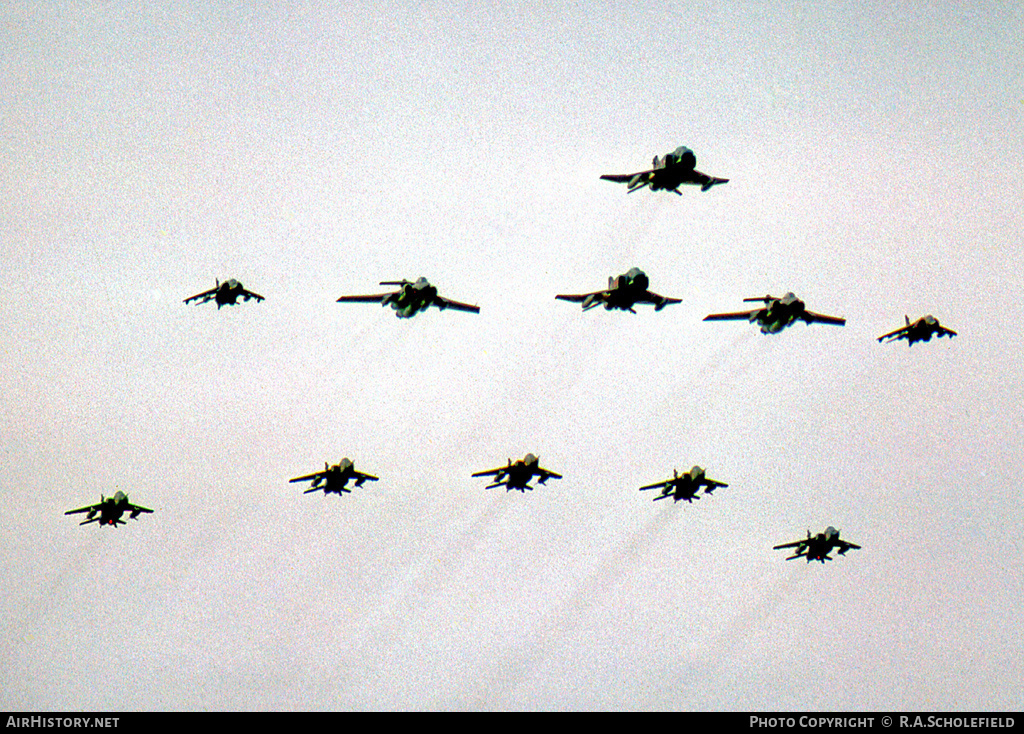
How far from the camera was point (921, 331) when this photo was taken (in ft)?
414

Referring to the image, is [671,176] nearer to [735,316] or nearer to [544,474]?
[735,316]

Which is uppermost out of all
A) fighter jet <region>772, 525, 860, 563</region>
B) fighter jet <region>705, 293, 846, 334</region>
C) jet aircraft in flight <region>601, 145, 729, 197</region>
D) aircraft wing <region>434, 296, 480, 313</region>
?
jet aircraft in flight <region>601, 145, 729, 197</region>

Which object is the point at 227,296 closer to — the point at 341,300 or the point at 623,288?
the point at 341,300

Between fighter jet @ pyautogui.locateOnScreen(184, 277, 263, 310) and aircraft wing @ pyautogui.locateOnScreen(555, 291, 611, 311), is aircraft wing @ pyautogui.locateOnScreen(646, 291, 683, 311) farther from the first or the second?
fighter jet @ pyautogui.locateOnScreen(184, 277, 263, 310)

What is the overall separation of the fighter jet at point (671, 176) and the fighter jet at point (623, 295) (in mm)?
8529

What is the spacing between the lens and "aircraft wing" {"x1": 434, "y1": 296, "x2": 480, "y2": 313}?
380ft

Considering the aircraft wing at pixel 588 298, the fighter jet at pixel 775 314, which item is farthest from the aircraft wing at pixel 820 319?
the aircraft wing at pixel 588 298

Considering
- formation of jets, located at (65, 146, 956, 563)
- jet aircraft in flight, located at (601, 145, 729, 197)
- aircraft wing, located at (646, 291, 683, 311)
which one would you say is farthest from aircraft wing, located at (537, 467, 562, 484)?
jet aircraft in flight, located at (601, 145, 729, 197)

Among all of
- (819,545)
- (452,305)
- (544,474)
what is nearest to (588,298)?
(452,305)
